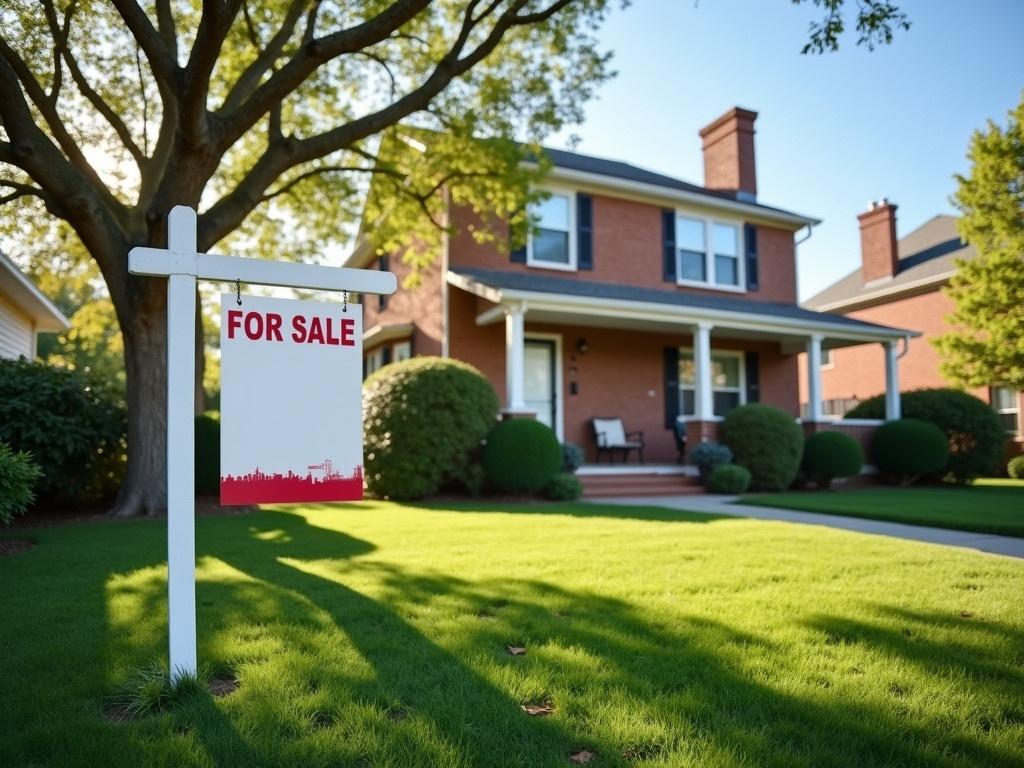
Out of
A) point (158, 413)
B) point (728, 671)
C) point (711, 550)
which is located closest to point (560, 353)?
point (158, 413)

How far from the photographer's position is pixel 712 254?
16531mm

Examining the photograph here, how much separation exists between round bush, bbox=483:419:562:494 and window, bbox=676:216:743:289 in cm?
679

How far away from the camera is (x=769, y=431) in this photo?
1307cm

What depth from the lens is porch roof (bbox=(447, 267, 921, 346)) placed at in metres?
12.2

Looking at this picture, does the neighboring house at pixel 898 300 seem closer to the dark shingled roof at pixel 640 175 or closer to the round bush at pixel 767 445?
the dark shingled roof at pixel 640 175

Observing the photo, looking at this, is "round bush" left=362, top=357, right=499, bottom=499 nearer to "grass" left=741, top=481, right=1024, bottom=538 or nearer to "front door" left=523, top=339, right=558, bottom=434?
"front door" left=523, top=339, right=558, bottom=434

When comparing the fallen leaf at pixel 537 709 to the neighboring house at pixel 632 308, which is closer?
the fallen leaf at pixel 537 709

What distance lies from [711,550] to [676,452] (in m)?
9.87

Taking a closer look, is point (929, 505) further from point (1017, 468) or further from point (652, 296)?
point (1017, 468)

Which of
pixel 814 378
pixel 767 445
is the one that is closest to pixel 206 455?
pixel 767 445

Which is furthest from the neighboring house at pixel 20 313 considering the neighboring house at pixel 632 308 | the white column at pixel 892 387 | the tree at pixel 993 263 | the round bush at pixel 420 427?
the tree at pixel 993 263

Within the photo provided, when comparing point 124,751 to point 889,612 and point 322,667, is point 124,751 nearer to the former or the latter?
point 322,667

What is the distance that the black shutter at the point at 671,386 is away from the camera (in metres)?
15.7

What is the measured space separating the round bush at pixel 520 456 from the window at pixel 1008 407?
53.0 ft
